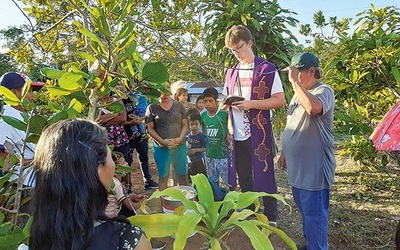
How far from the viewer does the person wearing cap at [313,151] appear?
7.87 feet

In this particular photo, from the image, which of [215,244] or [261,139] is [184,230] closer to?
[215,244]

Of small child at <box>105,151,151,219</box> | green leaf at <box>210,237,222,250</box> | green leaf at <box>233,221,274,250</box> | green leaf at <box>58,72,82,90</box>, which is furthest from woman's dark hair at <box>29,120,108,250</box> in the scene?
small child at <box>105,151,151,219</box>

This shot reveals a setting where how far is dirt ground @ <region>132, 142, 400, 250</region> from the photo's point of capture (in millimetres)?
2953

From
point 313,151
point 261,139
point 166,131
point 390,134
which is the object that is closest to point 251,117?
point 261,139

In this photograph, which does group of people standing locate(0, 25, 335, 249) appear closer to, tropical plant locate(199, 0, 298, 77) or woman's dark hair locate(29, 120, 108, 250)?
woman's dark hair locate(29, 120, 108, 250)

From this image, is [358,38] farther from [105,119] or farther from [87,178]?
[87,178]

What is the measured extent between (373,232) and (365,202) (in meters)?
0.87

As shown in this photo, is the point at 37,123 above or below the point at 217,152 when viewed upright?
above

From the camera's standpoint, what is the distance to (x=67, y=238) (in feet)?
3.32

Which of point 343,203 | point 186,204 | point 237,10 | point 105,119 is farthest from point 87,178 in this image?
point 343,203

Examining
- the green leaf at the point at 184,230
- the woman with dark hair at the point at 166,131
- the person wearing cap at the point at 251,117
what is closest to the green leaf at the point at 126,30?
the green leaf at the point at 184,230

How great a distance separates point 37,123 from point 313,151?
189 centimetres

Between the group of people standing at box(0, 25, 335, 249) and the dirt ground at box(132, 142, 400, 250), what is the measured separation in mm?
431

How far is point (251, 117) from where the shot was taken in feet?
9.76
